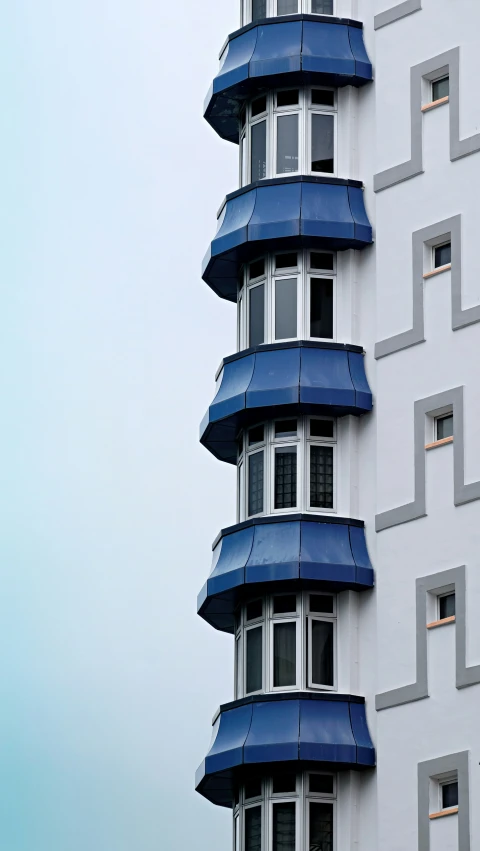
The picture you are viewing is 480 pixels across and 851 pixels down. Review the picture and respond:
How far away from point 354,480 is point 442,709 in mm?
6470

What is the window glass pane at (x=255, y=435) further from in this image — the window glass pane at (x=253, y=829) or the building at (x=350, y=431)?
the window glass pane at (x=253, y=829)

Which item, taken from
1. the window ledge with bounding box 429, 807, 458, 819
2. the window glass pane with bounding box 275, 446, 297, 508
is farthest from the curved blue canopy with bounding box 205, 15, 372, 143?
the window ledge with bounding box 429, 807, 458, 819

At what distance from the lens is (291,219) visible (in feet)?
184

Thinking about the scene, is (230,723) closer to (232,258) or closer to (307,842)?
(307,842)

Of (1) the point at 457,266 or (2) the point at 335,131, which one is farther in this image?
(2) the point at 335,131

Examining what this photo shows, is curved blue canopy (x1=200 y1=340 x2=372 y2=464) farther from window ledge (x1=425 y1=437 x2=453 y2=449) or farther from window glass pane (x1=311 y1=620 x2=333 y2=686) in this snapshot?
window glass pane (x1=311 y1=620 x2=333 y2=686)

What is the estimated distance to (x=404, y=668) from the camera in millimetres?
52250

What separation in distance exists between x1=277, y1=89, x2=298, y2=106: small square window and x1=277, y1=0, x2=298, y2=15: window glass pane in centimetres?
259

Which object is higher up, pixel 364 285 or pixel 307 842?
pixel 364 285

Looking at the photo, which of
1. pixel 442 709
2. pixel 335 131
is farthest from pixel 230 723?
pixel 335 131

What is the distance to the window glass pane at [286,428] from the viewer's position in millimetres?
55719

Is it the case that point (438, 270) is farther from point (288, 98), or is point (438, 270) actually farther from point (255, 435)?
point (288, 98)

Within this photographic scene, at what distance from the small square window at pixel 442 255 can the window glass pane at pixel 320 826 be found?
42.2 ft

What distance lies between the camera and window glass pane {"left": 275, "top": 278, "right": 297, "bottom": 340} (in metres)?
56.5
